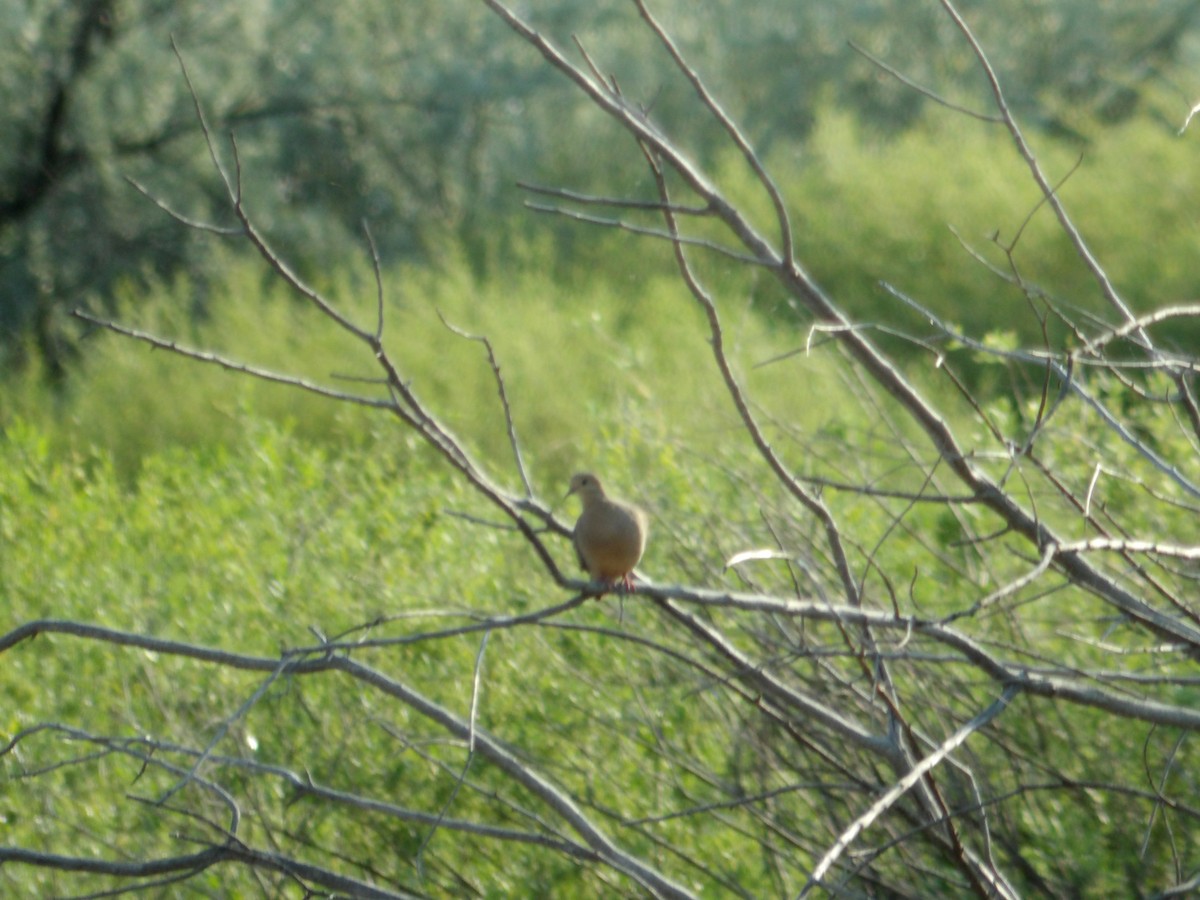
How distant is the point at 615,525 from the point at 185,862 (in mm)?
1123

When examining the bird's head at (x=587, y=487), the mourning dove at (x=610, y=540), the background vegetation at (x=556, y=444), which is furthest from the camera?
the bird's head at (x=587, y=487)

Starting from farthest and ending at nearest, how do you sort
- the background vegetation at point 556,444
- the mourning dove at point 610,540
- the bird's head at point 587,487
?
the bird's head at point 587,487 → the background vegetation at point 556,444 → the mourning dove at point 610,540

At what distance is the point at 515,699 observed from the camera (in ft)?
13.3

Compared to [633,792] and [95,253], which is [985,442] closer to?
[633,792]

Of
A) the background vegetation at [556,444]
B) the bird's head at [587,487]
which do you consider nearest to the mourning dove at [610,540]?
the bird's head at [587,487]

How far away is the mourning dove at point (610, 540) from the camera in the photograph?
10.4 ft

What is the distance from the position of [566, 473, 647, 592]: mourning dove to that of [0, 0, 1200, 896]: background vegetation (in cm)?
23

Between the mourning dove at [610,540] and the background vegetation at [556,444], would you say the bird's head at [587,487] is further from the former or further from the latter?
the background vegetation at [556,444]

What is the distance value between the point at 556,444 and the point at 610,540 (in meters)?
3.36

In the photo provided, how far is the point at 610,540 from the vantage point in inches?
125

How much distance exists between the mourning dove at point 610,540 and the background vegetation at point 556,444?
23 cm

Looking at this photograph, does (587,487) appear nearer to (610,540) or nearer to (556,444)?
(610,540)

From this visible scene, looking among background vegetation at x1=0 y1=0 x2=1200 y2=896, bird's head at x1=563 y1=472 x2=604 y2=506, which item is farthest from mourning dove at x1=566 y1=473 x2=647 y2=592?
background vegetation at x1=0 y1=0 x2=1200 y2=896

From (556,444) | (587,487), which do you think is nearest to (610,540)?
(587,487)
